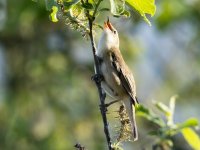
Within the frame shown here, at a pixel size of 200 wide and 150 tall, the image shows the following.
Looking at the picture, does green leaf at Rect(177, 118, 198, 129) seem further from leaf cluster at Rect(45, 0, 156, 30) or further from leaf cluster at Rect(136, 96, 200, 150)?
leaf cluster at Rect(45, 0, 156, 30)

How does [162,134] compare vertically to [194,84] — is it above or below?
below

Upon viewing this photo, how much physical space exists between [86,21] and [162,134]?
0.67 meters

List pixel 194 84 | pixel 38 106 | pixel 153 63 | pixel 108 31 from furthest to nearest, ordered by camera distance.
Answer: pixel 153 63, pixel 194 84, pixel 38 106, pixel 108 31

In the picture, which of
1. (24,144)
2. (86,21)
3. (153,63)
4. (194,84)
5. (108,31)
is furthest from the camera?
(153,63)

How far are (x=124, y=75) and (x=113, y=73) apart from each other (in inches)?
4.1

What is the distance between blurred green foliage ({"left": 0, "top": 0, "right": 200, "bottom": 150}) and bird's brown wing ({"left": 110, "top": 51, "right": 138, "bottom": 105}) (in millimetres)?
5519

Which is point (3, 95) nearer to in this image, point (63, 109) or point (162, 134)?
point (63, 109)

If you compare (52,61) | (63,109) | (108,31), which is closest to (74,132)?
(63,109)

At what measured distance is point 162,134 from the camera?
346 centimetres

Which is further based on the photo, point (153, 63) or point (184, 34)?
point (153, 63)

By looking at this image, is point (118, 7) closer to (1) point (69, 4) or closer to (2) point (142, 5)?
(2) point (142, 5)

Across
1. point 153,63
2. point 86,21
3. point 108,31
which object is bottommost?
point 86,21

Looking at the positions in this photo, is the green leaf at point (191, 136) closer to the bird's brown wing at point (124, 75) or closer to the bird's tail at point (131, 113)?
the bird's tail at point (131, 113)

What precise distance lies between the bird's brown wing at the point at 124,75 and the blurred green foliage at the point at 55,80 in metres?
5.52
